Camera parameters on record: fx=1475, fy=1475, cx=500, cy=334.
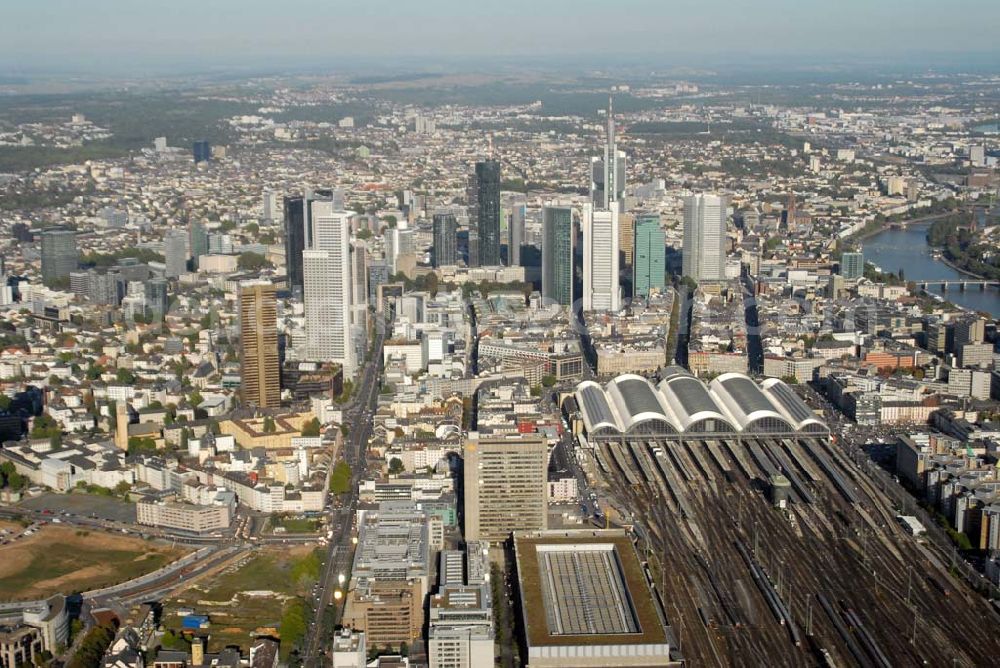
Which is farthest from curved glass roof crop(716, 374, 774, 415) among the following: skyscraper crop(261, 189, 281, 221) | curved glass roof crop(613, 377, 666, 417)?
skyscraper crop(261, 189, 281, 221)

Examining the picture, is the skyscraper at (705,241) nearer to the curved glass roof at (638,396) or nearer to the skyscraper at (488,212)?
the skyscraper at (488,212)

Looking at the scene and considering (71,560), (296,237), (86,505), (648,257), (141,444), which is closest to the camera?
(71,560)

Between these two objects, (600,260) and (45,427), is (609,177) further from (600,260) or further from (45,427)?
(45,427)

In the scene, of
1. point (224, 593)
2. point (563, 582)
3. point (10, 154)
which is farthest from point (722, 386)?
point (10, 154)

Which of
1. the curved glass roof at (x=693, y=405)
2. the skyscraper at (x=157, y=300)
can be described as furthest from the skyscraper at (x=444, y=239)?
the curved glass roof at (x=693, y=405)

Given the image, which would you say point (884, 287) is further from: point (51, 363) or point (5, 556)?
point (5, 556)

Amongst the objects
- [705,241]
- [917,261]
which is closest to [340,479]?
[705,241]

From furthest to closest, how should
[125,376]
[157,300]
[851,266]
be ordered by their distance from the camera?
1. [851,266]
2. [157,300]
3. [125,376]

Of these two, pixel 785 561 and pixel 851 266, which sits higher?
pixel 851 266

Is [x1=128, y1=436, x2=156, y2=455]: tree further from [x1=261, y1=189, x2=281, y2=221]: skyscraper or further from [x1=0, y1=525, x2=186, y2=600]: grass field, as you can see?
[x1=261, y1=189, x2=281, y2=221]: skyscraper
